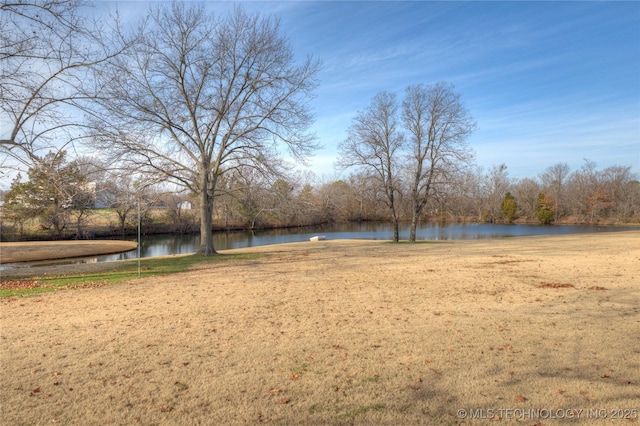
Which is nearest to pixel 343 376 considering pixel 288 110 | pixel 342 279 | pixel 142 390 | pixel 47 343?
pixel 142 390

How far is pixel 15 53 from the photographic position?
7.41 metres

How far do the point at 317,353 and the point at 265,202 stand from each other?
12.1m

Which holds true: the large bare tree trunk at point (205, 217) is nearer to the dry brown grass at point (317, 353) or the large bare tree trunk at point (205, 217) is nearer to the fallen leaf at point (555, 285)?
the dry brown grass at point (317, 353)

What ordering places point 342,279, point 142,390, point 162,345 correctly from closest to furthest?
point 142,390 → point 162,345 → point 342,279

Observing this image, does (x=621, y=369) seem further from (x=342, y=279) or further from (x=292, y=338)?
(x=342, y=279)

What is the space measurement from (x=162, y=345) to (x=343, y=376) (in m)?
2.45

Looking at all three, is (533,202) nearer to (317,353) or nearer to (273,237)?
(273,237)

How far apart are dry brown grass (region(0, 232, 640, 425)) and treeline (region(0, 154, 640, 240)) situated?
11.6 feet

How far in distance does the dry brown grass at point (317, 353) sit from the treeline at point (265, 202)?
354cm

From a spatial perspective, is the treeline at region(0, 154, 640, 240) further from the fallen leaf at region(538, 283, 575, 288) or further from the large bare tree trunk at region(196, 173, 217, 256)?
the fallen leaf at region(538, 283, 575, 288)

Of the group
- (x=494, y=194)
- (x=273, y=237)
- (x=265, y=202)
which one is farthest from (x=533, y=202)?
(x=265, y=202)

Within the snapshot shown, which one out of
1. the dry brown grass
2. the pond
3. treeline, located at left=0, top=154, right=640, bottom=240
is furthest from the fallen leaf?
the pond

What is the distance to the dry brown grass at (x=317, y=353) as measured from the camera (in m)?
3.28

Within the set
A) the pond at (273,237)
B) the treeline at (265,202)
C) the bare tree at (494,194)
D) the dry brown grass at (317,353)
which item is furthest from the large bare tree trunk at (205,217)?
the bare tree at (494,194)
